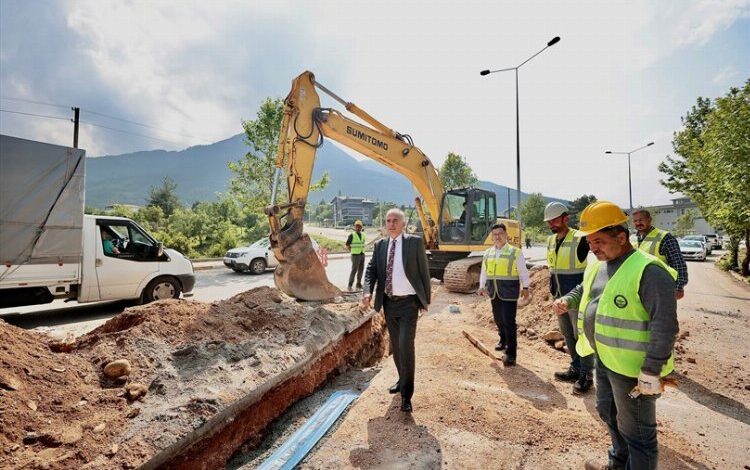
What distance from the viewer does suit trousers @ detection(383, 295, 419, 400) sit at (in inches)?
130

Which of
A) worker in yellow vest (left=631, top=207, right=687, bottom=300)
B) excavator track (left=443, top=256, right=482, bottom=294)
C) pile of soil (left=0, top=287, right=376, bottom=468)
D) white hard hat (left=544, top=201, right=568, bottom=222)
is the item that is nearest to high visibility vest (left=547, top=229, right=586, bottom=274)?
white hard hat (left=544, top=201, right=568, bottom=222)

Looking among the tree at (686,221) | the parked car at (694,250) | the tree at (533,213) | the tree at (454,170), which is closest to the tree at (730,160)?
the parked car at (694,250)

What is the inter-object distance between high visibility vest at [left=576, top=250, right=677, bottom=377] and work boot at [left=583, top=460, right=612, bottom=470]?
832mm

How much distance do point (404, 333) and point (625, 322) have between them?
6.04ft

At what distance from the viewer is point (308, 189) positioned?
24.0 ft

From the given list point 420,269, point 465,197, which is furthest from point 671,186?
point 420,269

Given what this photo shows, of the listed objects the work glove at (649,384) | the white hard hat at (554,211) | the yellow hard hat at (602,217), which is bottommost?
the work glove at (649,384)

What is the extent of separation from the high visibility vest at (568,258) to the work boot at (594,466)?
82.1 inches

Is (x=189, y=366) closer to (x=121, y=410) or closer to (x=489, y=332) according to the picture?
(x=121, y=410)

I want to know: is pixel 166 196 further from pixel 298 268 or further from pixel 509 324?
pixel 509 324

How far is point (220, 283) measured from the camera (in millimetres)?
11812

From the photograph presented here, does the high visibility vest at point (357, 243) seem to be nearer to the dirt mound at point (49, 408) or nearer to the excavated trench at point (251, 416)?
the excavated trench at point (251, 416)

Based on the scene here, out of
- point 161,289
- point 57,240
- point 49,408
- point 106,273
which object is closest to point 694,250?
point 161,289

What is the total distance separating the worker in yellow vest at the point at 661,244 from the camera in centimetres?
409
